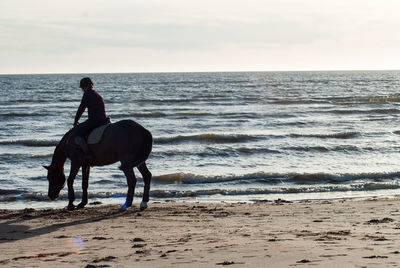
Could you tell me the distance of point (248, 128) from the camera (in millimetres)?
29375

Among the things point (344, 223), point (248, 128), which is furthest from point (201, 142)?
point (344, 223)

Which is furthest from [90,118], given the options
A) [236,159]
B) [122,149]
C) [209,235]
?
[236,159]

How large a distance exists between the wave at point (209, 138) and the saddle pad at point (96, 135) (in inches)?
524

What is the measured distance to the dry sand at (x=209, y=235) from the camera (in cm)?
637

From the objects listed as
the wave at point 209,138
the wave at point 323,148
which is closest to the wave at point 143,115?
the wave at point 209,138

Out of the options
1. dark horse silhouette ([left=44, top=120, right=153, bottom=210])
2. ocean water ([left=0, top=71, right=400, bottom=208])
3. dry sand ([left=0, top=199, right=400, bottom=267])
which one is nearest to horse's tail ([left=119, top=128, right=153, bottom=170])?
dark horse silhouette ([left=44, top=120, right=153, bottom=210])

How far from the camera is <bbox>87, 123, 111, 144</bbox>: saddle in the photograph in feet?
35.0

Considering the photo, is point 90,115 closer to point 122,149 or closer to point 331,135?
point 122,149

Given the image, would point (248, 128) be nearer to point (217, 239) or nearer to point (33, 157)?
point (33, 157)

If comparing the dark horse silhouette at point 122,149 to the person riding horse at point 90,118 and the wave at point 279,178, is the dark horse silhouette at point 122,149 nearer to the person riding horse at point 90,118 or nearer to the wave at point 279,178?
the person riding horse at point 90,118

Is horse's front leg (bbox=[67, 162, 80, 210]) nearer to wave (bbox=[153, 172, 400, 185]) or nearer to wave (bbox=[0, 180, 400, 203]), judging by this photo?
wave (bbox=[0, 180, 400, 203])

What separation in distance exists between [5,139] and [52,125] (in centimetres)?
658

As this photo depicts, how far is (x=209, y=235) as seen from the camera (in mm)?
8000

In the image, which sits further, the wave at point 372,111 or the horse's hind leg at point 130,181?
the wave at point 372,111
